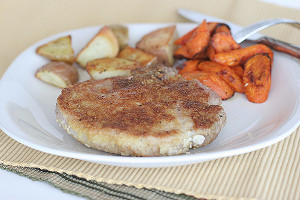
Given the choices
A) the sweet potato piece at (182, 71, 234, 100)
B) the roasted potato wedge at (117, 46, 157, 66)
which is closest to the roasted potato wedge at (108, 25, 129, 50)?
the roasted potato wedge at (117, 46, 157, 66)

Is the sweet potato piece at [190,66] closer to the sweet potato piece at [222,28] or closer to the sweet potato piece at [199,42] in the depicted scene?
the sweet potato piece at [199,42]

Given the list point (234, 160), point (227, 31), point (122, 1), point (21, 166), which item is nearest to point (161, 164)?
point (234, 160)

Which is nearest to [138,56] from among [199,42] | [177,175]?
[199,42]

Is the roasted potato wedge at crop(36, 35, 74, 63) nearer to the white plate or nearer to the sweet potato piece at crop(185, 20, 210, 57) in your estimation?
the white plate

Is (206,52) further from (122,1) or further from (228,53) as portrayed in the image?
(122,1)

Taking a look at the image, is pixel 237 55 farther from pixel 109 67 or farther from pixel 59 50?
pixel 59 50
